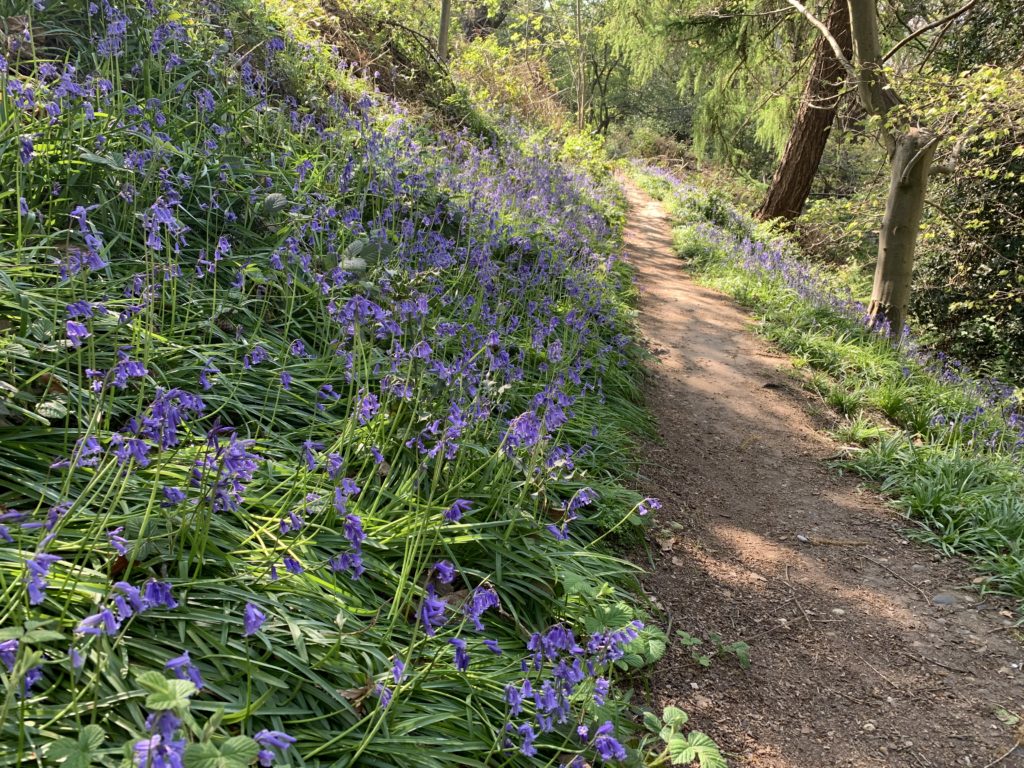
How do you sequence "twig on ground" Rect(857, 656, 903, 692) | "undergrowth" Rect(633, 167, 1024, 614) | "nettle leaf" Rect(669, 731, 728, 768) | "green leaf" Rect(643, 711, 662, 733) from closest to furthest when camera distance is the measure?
1. "nettle leaf" Rect(669, 731, 728, 768)
2. "green leaf" Rect(643, 711, 662, 733)
3. "twig on ground" Rect(857, 656, 903, 692)
4. "undergrowth" Rect(633, 167, 1024, 614)

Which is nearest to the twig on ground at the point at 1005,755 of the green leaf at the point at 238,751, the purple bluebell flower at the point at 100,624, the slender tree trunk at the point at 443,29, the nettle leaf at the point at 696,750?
the nettle leaf at the point at 696,750

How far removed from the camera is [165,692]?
0.97 m

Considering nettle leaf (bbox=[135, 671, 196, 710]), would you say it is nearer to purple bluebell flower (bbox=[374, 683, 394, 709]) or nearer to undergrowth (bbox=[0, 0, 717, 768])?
undergrowth (bbox=[0, 0, 717, 768])

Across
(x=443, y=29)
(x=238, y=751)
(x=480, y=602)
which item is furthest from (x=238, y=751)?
(x=443, y=29)

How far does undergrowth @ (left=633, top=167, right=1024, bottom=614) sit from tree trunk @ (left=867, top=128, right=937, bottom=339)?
0.88 ft

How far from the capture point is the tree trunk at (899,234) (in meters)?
7.12

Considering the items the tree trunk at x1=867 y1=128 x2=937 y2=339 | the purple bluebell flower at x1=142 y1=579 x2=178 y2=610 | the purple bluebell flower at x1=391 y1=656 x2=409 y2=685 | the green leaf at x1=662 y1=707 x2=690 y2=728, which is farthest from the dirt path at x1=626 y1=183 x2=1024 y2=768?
the tree trunk at x1=867 y1=128 x2=937 y2=339

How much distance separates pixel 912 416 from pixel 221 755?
5501 millimetres

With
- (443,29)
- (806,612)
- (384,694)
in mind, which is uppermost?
(443,29)

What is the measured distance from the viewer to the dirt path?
232cm

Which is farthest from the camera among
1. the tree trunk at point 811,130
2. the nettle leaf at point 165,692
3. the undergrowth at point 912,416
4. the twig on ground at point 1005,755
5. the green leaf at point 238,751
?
the tree trunk at point 811,130

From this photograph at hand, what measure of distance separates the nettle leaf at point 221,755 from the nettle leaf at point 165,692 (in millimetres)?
93

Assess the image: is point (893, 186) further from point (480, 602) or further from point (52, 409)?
point (52, 409)

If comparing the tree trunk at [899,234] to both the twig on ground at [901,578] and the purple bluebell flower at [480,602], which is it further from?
the purple bluebell flower at [480,602]
